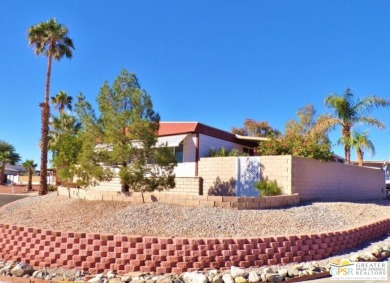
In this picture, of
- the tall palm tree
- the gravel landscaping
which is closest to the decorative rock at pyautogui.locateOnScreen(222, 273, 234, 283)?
the gravel landscaping

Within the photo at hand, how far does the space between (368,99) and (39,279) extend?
22.8 m

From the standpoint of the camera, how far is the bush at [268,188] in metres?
14.1

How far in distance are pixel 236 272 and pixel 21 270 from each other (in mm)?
4718

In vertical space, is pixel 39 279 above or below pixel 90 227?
below

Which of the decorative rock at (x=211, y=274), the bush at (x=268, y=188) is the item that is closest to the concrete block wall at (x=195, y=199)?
the bush at (x=268, y=188)

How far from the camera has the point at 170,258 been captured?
754cm

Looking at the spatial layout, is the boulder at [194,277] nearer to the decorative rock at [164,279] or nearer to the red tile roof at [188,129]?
the decorative rock at [164,279]

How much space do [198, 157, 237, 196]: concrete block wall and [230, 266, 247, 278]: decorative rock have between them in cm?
934

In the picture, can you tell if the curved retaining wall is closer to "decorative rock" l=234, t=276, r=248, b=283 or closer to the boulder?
the boulder

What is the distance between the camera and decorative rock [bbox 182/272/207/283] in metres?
6.76

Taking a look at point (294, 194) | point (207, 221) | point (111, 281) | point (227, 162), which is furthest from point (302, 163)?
point (111, 281)

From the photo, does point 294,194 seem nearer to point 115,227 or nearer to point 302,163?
point 302,163

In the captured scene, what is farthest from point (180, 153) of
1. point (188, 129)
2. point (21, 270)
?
point (21, 270)

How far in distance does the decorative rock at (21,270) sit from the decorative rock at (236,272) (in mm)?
4498
